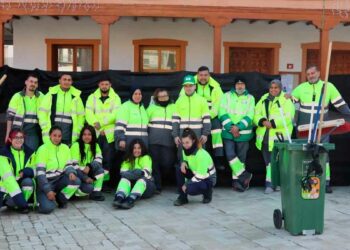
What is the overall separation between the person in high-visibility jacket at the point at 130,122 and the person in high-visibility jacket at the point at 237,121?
52.4 inches

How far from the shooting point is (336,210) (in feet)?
23.8

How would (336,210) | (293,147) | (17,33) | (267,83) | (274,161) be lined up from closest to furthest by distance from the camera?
(293,147) → (274,161) → (336,210) → (267,83) → (17,33)

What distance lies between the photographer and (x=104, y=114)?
8375 mm

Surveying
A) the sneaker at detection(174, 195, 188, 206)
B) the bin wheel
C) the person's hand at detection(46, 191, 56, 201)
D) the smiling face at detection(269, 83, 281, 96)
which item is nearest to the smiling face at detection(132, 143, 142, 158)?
the sneaker at detection(174, 195, 188, 206)

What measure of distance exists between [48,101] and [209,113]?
8.37 ft

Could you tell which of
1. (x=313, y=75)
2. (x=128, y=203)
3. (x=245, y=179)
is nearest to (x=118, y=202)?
(x=128, y=203)

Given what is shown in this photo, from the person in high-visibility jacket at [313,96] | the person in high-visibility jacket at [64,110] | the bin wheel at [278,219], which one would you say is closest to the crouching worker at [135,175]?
the person in high-visibility jacket at [64,110]

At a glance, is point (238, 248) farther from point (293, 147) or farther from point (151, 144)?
point (151, 144)

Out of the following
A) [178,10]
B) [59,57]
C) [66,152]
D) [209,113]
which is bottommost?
[66,152]

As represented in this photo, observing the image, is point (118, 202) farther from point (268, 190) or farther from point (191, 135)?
point (268, 190)

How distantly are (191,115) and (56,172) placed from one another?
2.25 metres

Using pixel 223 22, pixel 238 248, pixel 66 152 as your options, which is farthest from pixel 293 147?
pixel 223 22

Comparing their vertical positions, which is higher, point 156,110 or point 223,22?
point 223,22

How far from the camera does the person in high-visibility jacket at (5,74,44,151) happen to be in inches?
323
